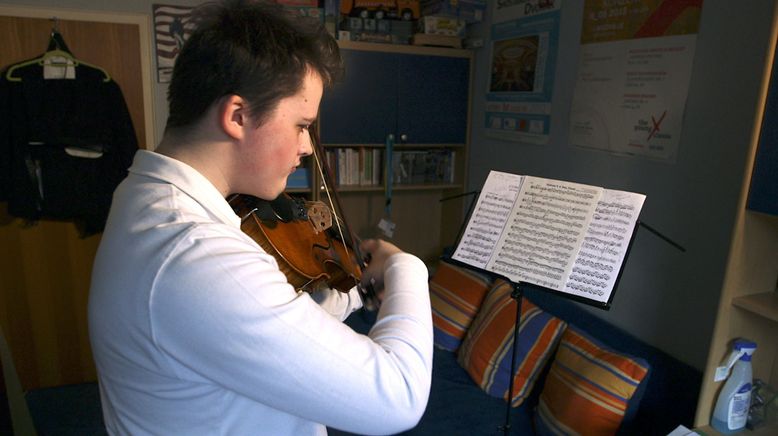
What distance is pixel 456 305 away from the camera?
2.36 meters

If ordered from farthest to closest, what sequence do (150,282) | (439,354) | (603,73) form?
(439,354) → (603,73) → (150,282)

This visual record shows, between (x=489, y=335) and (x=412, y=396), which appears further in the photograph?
(x=489, y=335)

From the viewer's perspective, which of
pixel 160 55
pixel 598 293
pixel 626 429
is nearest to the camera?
pixel 598 293

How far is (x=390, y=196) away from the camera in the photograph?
3035 mm

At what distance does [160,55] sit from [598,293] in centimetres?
238

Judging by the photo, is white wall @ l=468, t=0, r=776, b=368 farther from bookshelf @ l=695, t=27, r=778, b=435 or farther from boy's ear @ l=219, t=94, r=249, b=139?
boy's ear @ l=219, t=94, r=249, b=139

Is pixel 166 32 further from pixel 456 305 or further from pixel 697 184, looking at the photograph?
pixel 697 184

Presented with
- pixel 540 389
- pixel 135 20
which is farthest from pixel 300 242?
pixel 135 20

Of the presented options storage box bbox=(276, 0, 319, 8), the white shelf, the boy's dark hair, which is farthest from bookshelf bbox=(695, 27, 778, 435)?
storage box bbox=(276, 0, 319, 8)

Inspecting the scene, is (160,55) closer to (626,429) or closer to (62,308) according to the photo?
(62,308)

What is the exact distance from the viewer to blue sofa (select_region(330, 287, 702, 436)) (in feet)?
5.37

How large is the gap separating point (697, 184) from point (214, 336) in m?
1.68

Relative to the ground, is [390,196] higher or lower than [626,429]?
higher

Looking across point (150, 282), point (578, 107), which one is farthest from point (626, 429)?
point (150, 282)
